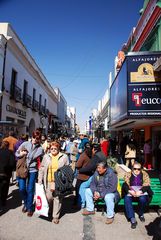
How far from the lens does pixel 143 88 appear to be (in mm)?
6715

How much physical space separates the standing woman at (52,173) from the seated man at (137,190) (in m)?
1.39

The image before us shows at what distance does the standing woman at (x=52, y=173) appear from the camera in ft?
16.4

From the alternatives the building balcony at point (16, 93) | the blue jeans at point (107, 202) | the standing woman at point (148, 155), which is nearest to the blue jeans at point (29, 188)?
the blue jeans at point (107, 202)

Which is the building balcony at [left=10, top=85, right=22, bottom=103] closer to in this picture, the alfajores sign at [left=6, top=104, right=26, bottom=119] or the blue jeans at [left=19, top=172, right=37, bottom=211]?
the alfajores sign at [left=6, top=104, right=26, bottom=119]

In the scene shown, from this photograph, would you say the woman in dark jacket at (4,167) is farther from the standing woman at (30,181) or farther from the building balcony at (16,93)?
the building balcony at (16,93)

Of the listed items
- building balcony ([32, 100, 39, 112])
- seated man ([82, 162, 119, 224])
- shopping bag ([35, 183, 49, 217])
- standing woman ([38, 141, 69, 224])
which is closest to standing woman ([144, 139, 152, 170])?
seated man ([82, 162, 119, 224])

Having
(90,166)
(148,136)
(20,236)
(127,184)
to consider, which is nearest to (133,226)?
(127,184)

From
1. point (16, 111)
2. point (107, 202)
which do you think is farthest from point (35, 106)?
point (107, 202)

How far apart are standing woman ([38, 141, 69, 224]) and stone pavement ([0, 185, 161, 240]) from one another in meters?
0.34

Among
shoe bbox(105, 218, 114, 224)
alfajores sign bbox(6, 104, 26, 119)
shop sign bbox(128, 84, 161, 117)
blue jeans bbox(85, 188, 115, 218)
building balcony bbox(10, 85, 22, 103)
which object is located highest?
building balcony bbox(10, 85, 22, 103)

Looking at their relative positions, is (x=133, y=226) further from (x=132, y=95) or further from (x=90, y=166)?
(x=132, y=95)

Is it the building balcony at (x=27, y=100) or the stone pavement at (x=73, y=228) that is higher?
the building balcony at (x=27, y=100)

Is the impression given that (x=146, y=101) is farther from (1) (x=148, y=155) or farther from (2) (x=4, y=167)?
(1) (x=148, y=155)

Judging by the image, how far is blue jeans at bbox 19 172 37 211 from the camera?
5395mm
